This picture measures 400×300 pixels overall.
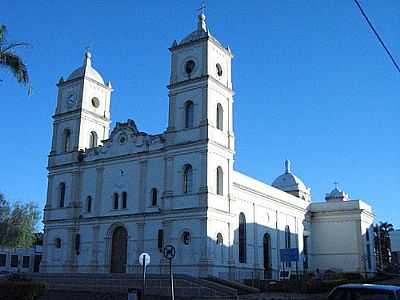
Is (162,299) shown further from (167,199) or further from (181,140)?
(181,140)

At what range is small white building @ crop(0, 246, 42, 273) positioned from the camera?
2953 inches

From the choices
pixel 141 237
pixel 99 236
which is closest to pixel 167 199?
pixel 141 237

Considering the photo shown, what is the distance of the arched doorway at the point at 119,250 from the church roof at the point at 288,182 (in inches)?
1205

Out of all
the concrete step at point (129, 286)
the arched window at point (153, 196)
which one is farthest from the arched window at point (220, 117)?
the concrete step at point (129, 286)

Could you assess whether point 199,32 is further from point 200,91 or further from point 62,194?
point 62,194

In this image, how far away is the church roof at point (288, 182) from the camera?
2645 inches

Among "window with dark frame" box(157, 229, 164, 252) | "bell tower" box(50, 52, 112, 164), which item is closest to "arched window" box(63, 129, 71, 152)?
"bell tower" box(50, 52, 112, 164)

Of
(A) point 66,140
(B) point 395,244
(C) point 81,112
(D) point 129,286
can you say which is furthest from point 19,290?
(B) point 395,244

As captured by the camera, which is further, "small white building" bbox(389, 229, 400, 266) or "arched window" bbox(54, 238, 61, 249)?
"small white building" bbox(389, 229, 400, 266)

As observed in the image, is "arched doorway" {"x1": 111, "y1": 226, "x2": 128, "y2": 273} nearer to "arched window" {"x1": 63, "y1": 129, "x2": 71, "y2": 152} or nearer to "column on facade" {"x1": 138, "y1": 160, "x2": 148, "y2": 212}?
"column on facade" {"x1": 138, "y1": 160, "x2": 148, "y2": 212}

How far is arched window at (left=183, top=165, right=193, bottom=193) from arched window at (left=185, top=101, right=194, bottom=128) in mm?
3246

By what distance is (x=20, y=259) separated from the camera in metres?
77.9

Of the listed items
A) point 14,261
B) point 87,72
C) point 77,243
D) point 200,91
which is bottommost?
point 14,261

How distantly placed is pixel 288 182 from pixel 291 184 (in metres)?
0.62
